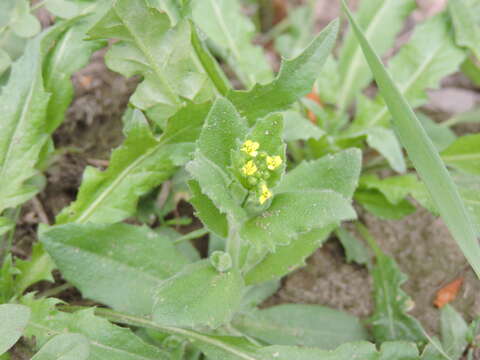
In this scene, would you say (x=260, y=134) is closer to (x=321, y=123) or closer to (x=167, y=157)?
(x=167, y=157)

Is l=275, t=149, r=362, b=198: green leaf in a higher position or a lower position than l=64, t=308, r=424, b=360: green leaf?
higher

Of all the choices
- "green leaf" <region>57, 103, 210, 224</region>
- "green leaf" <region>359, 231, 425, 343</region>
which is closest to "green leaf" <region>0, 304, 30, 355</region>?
"green leaf" <region>57, 103, 210, 224</region>

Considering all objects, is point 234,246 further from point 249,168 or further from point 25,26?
point 25,26

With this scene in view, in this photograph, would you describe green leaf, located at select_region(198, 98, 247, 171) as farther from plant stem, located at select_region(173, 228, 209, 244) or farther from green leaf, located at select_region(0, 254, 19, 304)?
green leaf, located at select_region(0, 254, 19, 304)

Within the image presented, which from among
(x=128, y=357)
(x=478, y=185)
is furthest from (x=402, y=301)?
(x=128, y=357)

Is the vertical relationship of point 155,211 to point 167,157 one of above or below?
below

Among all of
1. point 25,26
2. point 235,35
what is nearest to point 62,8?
point 25,26
